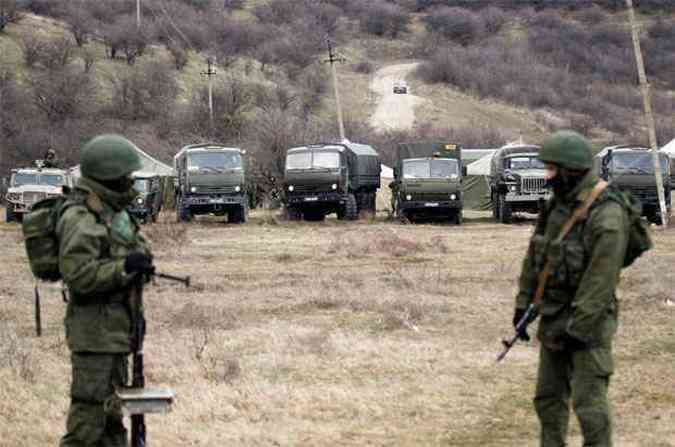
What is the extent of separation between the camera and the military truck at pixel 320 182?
105 ft

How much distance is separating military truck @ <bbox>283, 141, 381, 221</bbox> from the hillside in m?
7.53

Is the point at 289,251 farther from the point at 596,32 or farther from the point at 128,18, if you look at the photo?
the point at 596,32

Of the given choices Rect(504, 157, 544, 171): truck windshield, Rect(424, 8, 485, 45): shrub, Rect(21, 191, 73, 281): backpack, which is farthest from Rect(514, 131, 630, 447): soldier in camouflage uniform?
Rect(424, 8, 485, 45): shrub

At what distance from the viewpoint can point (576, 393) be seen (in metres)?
6.10

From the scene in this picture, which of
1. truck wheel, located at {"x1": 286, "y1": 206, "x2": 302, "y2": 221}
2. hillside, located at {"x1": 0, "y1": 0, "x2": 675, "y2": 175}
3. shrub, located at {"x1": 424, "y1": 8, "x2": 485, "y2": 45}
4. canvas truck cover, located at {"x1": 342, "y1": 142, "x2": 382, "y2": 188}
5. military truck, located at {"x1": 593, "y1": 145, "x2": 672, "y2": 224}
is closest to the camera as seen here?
military truck, located at {"x1": 593, "y1": 145, "x2": 672, "y2": 224}

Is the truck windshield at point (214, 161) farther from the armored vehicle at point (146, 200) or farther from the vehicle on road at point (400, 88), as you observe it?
the vehicle on road at point (400, 88)

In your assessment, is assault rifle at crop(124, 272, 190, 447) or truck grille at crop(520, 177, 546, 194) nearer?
assault rifle at crop(124, 272, 190, 447)

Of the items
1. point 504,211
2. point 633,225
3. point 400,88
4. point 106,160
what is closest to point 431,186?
point 504,211

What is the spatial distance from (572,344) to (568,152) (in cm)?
90

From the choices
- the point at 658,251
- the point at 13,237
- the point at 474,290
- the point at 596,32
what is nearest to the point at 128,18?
the point at 596,32

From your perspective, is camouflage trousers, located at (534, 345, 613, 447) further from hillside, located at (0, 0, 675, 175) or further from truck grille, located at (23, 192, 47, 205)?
hillside, located at (0, 0, 675, 175)

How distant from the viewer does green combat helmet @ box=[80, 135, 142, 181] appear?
5.84 m

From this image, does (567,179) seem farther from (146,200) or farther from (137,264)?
(146,200)

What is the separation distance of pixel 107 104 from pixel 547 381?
61141 mm
